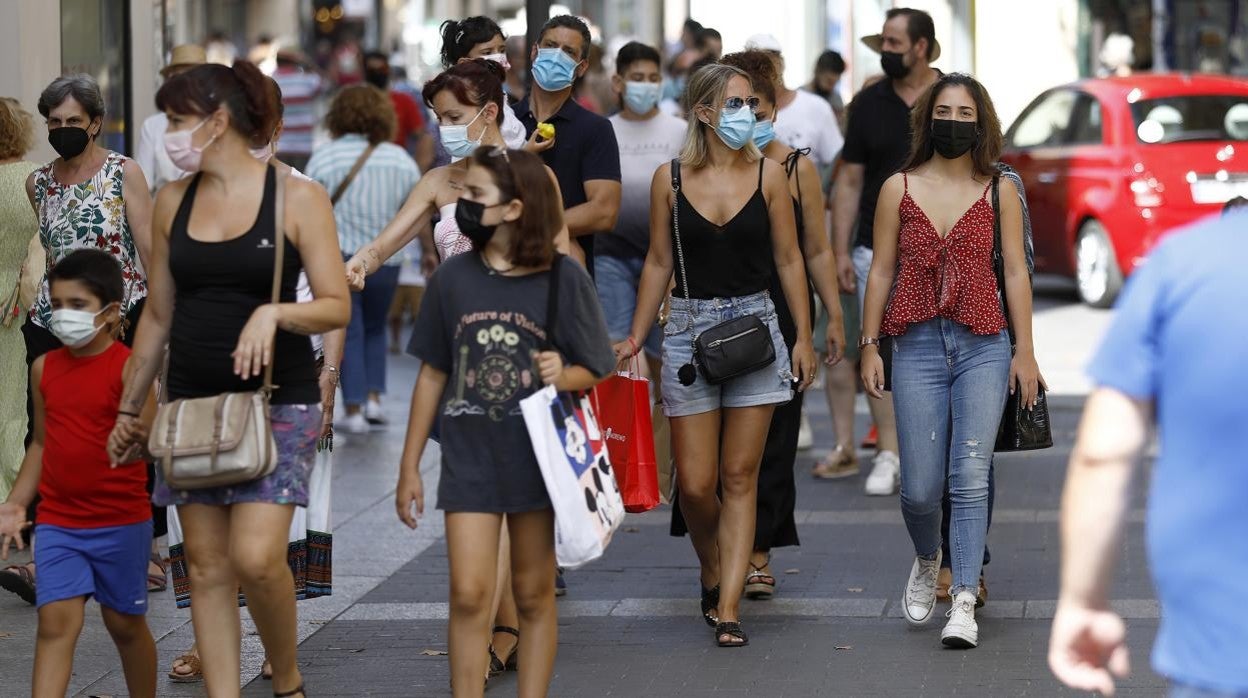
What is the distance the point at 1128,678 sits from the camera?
5.96m

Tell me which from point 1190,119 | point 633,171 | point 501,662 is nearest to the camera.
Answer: point 501,662

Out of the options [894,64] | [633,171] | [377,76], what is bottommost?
[633,171]

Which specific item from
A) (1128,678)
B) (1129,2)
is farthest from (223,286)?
(1129,2)

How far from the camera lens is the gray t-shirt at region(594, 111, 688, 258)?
8875 mm

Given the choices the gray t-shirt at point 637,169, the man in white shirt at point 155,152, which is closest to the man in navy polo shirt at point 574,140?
the gray t-shirt at point 637,169

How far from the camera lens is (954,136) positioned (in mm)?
6438

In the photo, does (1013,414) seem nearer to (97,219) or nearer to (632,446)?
(632,446)

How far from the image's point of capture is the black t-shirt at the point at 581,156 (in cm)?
689

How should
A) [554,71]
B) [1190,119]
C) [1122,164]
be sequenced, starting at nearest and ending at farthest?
[554,71] → [1122,164] → [1190,119]

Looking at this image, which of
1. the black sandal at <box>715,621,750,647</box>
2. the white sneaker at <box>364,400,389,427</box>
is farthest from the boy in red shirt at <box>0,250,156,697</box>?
the white sneaker at <box>364,400,389,427</box>

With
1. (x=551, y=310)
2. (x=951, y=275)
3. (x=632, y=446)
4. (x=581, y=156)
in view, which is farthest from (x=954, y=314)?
(x=551, y=310)

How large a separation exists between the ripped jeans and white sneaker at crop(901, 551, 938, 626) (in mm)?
105

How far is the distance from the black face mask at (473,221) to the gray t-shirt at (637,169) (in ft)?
12.1

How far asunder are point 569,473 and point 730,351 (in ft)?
5.44
